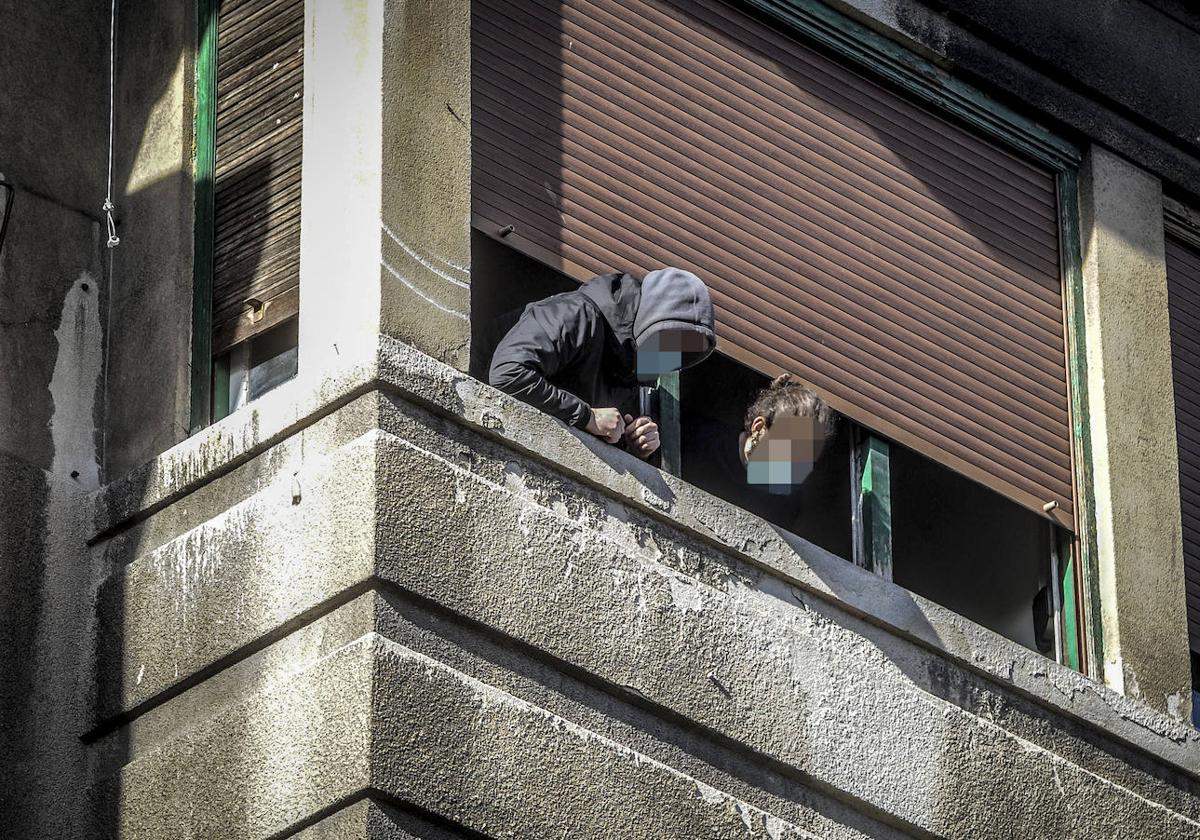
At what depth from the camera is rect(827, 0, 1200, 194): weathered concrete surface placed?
9.95 metres

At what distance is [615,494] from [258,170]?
1.78m

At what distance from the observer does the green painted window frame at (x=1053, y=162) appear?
373 inches

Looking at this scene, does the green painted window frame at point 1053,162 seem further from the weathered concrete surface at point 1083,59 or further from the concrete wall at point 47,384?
the concrete wall at point 47,384

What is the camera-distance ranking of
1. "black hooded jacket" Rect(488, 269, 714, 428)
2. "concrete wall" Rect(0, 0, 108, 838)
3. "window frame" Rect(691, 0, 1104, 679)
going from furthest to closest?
"window frame" Rect(691, 0, 1104, 679)
"concrete wall" Rect(0, 0, 108, 838)
"black hooded jacket" Rect(488, 269, 714, 428)

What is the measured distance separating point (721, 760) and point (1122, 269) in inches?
133

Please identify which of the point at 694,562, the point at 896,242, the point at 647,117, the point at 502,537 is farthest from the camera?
the point at 896,242

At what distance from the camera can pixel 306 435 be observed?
751 centimetres

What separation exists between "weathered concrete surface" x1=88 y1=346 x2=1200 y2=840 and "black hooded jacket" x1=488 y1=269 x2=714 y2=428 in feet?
0.55

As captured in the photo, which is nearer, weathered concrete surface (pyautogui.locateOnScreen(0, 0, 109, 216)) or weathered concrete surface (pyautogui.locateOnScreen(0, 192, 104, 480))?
weathered concrete surface (pyautogui.locateOnScreen(0, 192, 104, 480))

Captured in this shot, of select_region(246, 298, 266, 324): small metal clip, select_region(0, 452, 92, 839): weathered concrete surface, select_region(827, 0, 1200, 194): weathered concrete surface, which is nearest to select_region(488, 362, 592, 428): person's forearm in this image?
select_region(246, 298, 266, 324): small metal clip

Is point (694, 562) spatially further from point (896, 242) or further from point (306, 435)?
point (896, 242)

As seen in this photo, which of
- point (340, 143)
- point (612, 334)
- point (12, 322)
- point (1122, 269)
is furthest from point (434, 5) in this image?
point (1122, 269)

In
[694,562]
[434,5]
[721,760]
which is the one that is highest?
[434,5]

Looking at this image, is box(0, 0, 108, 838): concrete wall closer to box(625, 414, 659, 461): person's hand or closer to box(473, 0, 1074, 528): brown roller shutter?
box(473, 0, 1074, 528): brown roller shutter
